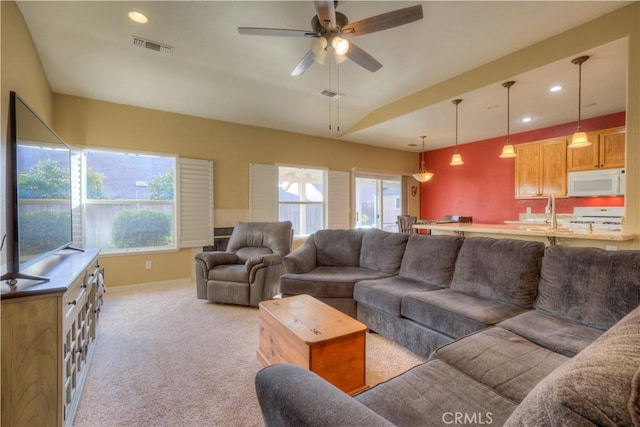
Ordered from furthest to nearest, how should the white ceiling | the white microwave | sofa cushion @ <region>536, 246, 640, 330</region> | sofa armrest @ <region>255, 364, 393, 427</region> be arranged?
the white microwave, the white ceiling, sofa cushion @ <region>536, 246, 640, 330</region>, sofa armrest @ <region>255, 364, 393, 427</region>

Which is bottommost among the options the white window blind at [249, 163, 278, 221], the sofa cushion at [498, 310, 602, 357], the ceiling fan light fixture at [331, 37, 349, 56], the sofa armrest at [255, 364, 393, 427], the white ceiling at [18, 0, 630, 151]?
the sofa cushion at [498, 310, 602, 357]

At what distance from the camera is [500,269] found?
215 cm

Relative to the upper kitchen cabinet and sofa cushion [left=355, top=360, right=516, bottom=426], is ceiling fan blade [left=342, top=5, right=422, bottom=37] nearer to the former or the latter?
sofa cushion [left=355, top=360, right=516, bottom=426]

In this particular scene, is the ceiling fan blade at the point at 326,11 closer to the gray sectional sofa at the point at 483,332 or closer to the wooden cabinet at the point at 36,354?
the gray sectional sofa at the point at 483,332

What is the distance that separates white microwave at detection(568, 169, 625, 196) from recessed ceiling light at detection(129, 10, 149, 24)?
6.46m

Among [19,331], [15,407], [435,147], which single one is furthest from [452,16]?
[435,147]

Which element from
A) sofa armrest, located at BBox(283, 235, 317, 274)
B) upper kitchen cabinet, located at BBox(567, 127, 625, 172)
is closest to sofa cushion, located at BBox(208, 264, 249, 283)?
sofa armrest, located at BBox(283, 235, 317, 274)

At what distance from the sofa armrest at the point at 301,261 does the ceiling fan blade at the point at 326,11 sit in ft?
7.49

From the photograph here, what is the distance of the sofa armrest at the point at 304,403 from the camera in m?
0.73

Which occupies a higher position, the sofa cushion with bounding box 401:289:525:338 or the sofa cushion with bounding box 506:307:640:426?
the sofa cushion with bounding box 506:307:640:426

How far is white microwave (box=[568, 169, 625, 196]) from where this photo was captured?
13.7ft

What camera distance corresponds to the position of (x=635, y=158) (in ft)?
7.97

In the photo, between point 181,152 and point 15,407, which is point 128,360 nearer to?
point 15,407

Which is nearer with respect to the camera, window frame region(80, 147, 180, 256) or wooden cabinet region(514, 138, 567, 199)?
window frame region(80, 147, 180, 256)
